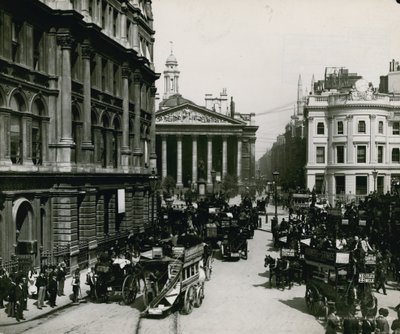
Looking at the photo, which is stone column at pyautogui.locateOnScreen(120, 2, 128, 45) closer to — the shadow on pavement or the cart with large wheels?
the cart with large wheels

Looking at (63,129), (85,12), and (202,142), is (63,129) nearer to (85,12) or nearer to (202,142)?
(85,12)

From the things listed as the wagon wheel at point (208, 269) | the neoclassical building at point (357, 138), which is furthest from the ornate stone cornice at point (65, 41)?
the neoclassical building at point (357, 138)

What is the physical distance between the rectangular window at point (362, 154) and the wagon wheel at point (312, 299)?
50.6 m

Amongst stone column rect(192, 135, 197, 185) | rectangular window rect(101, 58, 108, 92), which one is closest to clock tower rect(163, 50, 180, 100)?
stone column rect(192, 135, 197, 185)

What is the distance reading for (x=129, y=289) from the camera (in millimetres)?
18688

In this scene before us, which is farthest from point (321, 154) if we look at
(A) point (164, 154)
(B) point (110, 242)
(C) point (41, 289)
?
(C) point (41, 289)

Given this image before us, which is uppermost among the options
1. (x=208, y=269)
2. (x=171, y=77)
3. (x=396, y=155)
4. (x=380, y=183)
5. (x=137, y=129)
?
(x=171, y=77)

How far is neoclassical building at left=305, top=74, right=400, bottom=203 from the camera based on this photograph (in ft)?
214

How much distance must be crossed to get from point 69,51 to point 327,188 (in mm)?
48006

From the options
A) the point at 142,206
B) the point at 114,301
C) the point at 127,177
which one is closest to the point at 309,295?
the point at 114,301

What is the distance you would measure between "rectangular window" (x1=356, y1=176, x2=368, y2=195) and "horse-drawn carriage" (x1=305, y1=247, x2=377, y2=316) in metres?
49.9

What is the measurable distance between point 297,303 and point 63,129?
13596 mm

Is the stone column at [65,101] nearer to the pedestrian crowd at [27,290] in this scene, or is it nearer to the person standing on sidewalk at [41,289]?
the pedestrian crowd at [27,290]

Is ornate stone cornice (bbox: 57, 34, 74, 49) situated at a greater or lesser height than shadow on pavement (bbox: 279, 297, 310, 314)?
greater
